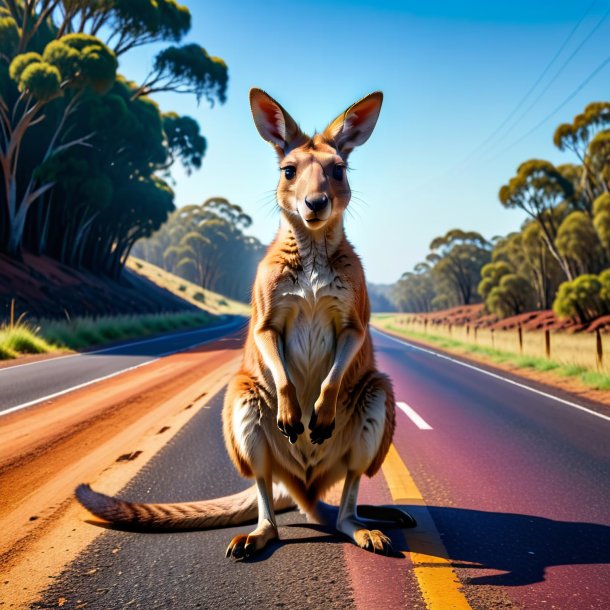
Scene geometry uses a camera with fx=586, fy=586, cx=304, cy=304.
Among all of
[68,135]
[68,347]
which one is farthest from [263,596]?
[68,135]

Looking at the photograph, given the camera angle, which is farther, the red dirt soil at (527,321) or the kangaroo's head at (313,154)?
the red dirt soil at (527,321)

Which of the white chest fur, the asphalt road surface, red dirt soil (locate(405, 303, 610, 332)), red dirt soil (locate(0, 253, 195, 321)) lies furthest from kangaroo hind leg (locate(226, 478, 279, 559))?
red dirt soil (locate(405, 303, 610, 332))

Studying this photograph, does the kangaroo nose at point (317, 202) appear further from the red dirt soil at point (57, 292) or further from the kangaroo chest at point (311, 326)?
the red dirt soil at point (57, 292)

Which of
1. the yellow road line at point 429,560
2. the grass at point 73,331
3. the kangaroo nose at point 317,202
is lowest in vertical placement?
the yellow road line at point 429,560

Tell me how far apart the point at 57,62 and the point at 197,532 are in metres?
25.2

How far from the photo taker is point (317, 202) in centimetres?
338

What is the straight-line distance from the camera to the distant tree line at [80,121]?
80.8ft

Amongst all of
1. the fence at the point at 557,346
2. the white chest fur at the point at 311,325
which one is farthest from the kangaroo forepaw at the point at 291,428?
the fence at the point at 557,346

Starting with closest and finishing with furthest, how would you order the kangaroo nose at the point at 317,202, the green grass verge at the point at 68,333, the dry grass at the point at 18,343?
the kangaroo nose at the point at 317,202 → the dry grass at the point at 18,343 → the green grass verge at the point at 68,333

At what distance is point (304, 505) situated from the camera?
3.68 metres

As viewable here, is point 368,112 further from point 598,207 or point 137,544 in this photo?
point 598,207

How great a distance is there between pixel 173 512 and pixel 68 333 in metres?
19.3

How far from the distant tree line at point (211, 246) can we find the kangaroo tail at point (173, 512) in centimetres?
7034

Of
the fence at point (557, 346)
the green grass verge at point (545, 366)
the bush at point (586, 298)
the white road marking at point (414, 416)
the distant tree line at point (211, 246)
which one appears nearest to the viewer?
the white road marking at point (414, 416)
